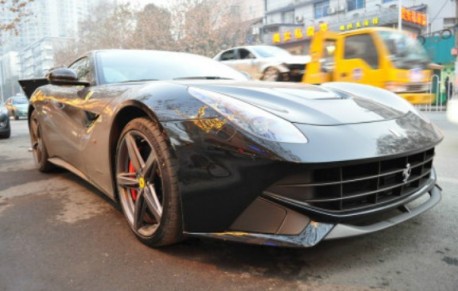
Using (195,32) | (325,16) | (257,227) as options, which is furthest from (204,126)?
(325,16)

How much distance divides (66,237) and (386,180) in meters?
1.87

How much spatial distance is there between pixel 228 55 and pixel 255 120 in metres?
11.2

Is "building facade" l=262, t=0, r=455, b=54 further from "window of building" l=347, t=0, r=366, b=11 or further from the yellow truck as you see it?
the yellow truck

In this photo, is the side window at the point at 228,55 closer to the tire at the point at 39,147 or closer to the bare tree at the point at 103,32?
the tire at the point at 39,147

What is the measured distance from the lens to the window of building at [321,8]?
32938 millimetres

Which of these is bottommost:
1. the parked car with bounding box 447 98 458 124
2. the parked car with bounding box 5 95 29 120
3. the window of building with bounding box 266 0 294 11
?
the parked car with bounding box 5 95 29 120

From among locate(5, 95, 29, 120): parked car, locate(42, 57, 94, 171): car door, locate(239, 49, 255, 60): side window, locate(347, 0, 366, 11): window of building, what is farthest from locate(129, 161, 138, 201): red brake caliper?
locate(347, 0, 366, 11): window of building

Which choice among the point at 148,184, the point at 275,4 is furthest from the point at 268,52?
the point at 275,4

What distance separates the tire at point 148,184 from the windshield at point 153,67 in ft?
2.51

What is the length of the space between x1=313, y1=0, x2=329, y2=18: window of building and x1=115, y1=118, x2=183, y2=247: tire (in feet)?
108

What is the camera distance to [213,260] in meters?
2.15

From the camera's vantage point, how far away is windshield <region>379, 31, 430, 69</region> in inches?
361

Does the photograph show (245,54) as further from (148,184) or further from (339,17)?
(339,17)

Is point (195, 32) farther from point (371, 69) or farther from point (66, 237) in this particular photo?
point (66, 237)
